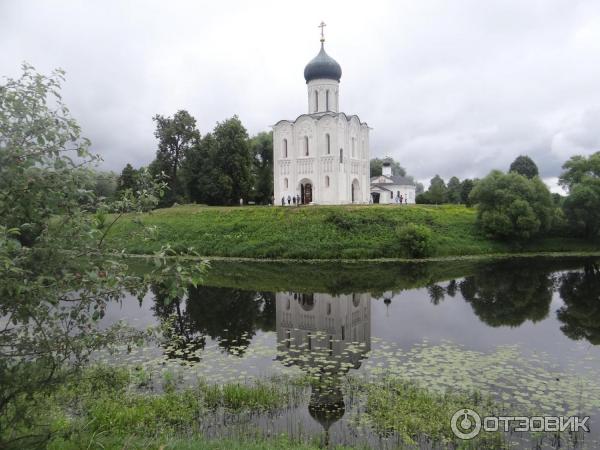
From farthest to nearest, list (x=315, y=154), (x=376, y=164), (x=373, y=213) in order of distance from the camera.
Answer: (x=376, y=164)
(x=315, y=154)
(x=373, y=213)

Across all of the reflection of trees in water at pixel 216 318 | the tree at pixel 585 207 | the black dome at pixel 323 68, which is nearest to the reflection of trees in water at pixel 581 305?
the reflection of trees in water at pixel 216 318

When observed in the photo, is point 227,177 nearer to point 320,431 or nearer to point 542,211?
point 542,211

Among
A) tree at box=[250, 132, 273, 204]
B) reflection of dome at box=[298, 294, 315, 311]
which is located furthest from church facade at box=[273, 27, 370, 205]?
reflection of dome at box=[298, 294, 315, 311]

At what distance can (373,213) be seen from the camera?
33.7 m

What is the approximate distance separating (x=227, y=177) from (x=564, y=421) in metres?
37.7

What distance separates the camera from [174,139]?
48031 millimetres

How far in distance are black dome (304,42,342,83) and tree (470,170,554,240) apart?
1519cm

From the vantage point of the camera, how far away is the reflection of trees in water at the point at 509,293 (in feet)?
51.4

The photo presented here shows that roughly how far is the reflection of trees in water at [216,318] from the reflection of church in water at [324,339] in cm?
74

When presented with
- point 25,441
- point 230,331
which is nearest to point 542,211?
point 230,331

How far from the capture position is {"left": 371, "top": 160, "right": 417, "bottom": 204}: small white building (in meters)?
53.3

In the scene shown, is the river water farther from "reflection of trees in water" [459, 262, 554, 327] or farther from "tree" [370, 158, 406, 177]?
"tree" [370, 158, 406, 177]

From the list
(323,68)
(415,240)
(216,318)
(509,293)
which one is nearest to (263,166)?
(323,68)

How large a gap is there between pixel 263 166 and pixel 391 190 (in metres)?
15.2
